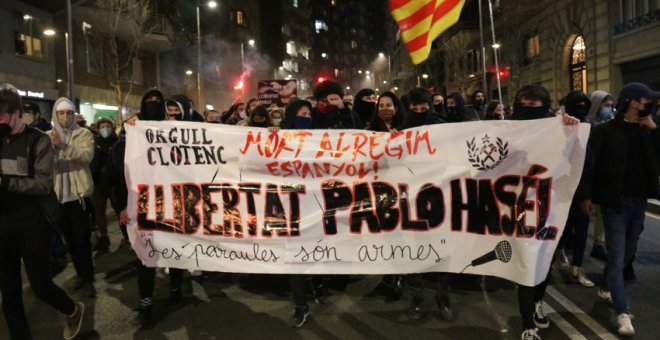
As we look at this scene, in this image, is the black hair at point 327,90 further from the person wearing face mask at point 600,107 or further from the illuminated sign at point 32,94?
the illuminated sign at point 32,94

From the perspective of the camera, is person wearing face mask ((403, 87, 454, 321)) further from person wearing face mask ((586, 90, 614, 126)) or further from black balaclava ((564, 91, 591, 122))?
person wearing face mask ((586, 90, 614, 126))

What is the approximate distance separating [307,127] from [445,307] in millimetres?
2116

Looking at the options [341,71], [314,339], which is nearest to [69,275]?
[314,339]

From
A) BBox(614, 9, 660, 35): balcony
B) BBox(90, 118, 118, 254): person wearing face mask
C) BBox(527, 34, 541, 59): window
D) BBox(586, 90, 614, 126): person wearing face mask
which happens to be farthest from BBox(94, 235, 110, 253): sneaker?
BBox(527, 34, 541, 59): window

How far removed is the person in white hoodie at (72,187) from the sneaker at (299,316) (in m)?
2.34

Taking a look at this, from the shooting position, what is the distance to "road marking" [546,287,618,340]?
12.8ft

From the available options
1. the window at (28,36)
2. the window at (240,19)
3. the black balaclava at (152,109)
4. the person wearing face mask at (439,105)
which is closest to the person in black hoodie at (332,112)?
the black balaclava at (152,109)

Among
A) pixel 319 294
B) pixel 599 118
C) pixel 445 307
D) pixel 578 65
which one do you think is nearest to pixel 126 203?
pixel 319 294

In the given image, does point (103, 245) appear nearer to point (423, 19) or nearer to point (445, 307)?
point (445, 307)

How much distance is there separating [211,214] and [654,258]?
16.7ft

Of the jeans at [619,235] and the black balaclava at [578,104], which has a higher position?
the black balaclava at [578,104]

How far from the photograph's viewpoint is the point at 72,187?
5438mm

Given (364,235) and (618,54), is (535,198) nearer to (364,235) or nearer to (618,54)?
(364,235)

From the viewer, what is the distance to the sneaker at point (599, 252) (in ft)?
19.9
